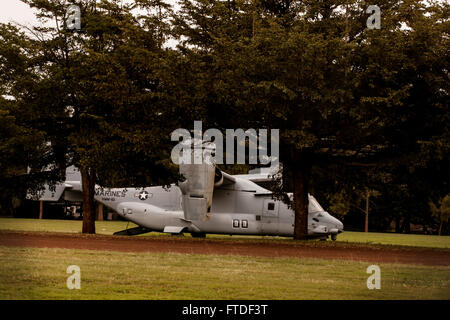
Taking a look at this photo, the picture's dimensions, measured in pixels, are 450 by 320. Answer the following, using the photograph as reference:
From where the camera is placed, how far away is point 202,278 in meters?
12.2

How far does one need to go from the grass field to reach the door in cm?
1942

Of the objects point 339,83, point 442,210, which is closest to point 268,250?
point 339,83

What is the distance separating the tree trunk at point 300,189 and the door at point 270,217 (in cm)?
661

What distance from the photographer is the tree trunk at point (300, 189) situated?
29.4 m

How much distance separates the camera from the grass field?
32.8ft

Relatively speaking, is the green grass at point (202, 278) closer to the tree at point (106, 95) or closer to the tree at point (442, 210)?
the tree at point (106, 95)

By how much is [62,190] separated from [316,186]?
17.4 metres

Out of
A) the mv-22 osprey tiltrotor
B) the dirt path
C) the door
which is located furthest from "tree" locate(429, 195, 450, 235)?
the dirt path

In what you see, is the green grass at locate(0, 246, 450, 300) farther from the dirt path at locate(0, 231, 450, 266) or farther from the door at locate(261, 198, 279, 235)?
the door at locate(261, 198, 279, 235)

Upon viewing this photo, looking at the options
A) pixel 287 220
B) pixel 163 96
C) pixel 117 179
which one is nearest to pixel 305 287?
pixel 163 96

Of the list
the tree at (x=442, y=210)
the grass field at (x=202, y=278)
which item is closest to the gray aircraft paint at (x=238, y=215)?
the grass field at (x=202, y=278)

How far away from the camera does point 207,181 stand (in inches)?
1096

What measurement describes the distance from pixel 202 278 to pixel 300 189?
58.8 feet
